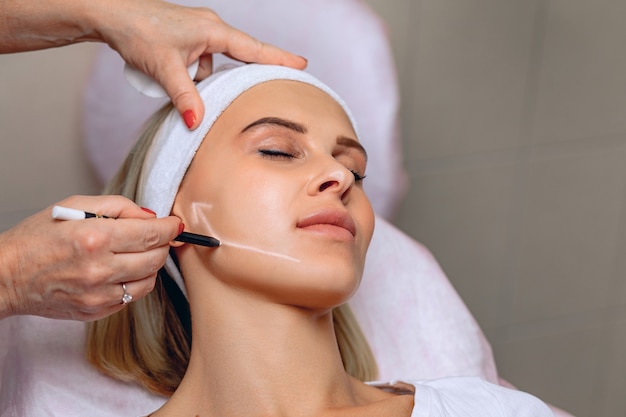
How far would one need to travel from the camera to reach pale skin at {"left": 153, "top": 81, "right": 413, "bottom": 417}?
1396 millimetres

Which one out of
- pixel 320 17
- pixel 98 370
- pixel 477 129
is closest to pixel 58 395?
pixel 98 370

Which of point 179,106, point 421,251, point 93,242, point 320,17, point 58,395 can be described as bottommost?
point 58,395

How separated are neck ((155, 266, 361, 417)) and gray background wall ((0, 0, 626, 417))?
71cm

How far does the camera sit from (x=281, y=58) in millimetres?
1640

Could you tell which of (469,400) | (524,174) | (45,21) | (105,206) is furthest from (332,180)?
(524,174)

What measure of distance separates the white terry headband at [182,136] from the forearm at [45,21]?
25 centimetres

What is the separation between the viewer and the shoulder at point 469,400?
148 cm

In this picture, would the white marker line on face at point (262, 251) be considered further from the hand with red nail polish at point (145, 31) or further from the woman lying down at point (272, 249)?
the hand with red nail polish at point (145, 31)

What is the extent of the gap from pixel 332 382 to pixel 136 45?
68 cm

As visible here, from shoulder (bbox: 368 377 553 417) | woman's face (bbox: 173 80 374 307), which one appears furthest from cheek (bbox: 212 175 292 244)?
shoulder (bbox: 368 377 553 417)

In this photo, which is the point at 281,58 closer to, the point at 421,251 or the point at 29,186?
the point at 421,251

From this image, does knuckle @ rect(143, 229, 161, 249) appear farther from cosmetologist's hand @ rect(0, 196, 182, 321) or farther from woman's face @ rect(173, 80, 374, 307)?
woman's face @ rect(173, 80, 374, 307)

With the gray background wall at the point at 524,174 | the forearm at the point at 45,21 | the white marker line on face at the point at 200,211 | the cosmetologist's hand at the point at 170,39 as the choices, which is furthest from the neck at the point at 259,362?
the gray background wall at the point at 524,174

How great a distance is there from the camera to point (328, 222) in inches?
55.7
